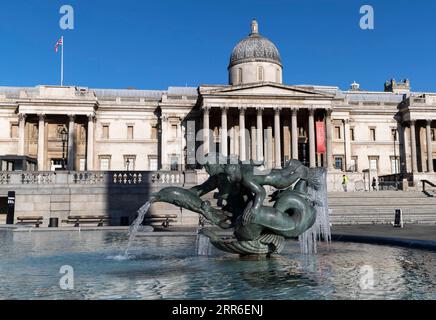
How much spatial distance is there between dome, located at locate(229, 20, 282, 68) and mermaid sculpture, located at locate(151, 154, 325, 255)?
4842cm

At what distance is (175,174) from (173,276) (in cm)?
2170

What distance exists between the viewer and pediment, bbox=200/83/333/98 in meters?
50.8

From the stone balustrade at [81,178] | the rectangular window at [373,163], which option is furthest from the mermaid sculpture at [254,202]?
the rectangular window at [373,163]

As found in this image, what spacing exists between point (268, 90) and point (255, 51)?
9178 millimetres

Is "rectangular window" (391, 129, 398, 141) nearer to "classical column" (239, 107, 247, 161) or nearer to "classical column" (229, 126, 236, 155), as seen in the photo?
"classical column" (239, 107, 247, 161)

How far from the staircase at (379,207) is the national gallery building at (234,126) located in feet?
40.4

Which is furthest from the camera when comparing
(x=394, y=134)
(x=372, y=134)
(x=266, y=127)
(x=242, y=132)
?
(x=372, y=134)

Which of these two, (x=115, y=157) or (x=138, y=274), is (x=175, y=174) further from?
(x=115, y=157)

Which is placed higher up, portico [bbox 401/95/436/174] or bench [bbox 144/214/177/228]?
portico [bbox 401/95/436/174]

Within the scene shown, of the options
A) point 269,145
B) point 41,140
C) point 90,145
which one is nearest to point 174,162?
point 90,145

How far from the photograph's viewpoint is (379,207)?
32219mm

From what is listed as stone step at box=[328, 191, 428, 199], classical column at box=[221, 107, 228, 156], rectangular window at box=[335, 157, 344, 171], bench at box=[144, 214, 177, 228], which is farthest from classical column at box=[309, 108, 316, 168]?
bench at box=[144, 214, 177, 228]

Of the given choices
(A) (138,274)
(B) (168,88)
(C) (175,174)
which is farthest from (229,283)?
(B) (168,88)

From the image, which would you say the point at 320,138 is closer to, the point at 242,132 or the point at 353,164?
the point at 242,132
